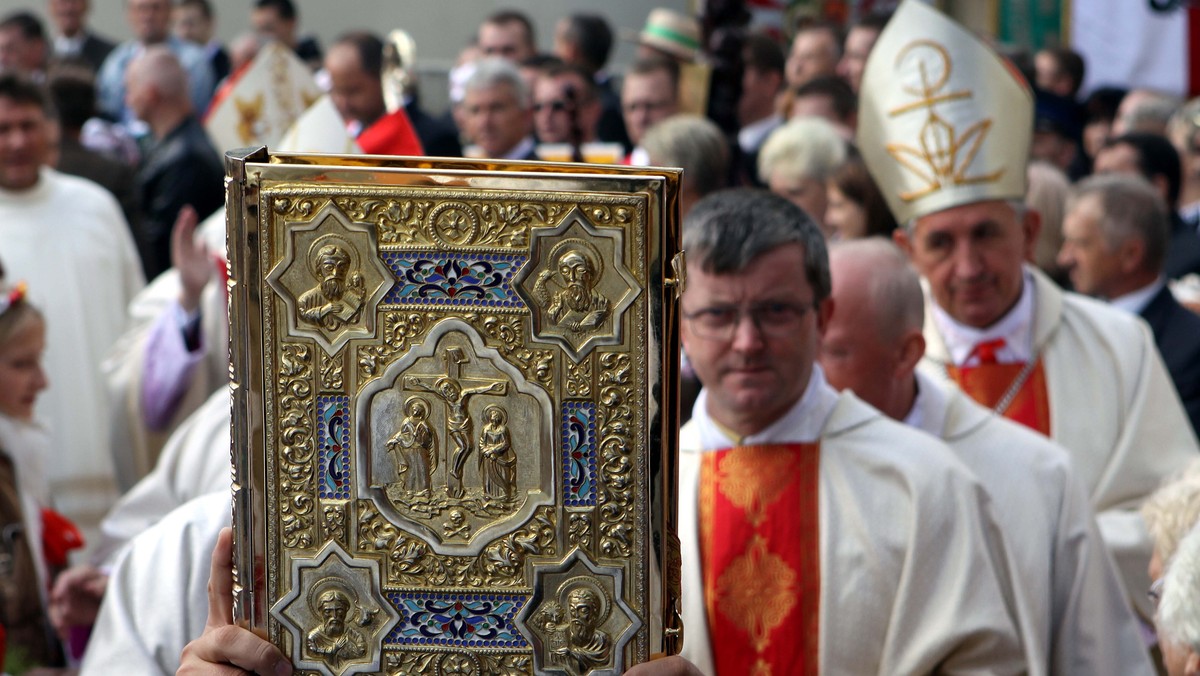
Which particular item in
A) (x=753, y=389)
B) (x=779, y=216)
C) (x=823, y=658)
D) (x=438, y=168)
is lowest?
(x=823, y=658)

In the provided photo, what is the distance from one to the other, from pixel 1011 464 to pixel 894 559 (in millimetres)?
632

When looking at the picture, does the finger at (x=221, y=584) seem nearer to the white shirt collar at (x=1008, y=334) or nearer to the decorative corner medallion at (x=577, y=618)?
the decorative corner medallion at (x=577, y=618)

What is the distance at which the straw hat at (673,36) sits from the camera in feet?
28.3

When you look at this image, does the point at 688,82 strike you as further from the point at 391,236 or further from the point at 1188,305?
the point at 391,236

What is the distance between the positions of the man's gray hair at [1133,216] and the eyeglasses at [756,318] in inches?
96.5

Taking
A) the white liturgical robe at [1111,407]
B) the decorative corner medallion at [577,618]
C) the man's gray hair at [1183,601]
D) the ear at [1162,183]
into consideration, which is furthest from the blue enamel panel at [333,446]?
the ear at [1162,183]

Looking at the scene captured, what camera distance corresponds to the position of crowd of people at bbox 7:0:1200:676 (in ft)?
9.74

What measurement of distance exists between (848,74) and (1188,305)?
349cm

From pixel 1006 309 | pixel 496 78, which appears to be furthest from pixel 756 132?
pixel 1006 309

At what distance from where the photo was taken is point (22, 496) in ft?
13.8

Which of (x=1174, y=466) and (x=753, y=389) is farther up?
(x=753, y=389)

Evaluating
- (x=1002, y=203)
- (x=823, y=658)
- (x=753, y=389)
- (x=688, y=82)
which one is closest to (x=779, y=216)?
(x=753, y=389)

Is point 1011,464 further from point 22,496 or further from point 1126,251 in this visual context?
point 22,496

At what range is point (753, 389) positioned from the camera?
302 centimetres
